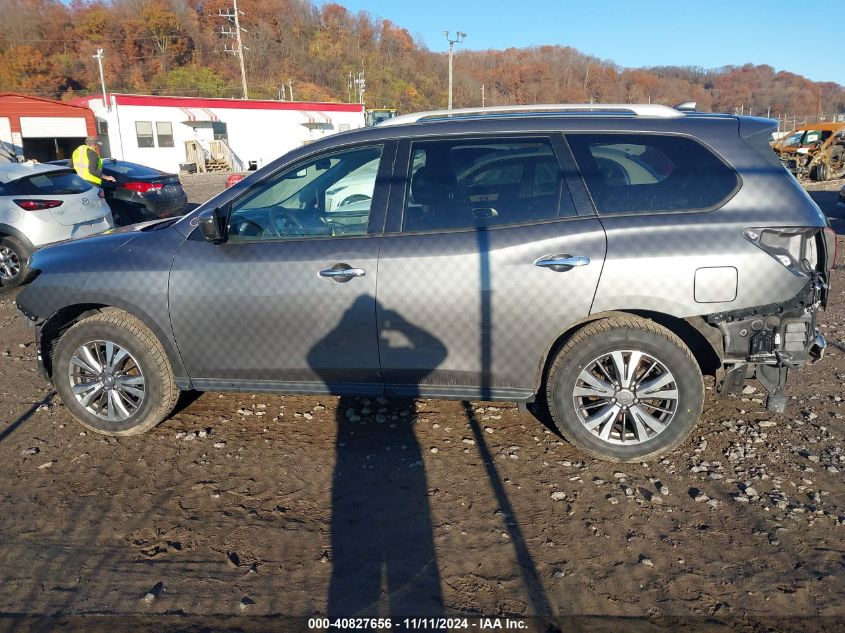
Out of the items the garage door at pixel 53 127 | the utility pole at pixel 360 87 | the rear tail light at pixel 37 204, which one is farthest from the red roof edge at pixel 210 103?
the rear tail light at pixel 37 204

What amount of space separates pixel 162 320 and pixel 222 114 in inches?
1504

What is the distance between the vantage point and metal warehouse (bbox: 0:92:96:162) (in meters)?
33.4

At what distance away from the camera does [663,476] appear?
3676 mm

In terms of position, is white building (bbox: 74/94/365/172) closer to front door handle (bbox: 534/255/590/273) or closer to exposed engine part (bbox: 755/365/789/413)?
front door handle (bbox: 534/255/590/273)

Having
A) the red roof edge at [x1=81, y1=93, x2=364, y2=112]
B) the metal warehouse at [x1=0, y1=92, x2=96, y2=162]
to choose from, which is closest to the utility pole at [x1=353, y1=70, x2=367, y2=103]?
the red roof edge at [x1=81, y1=93, x2=364, y2=112]

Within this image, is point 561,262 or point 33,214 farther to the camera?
point 33,214

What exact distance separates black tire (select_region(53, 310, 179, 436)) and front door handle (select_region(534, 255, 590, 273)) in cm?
245

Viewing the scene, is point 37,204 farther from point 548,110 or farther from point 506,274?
point 506,274

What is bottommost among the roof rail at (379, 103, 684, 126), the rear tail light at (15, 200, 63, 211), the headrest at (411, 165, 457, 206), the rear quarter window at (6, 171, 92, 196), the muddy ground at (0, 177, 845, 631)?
the muddy ground at (0, 177, 845, 631)

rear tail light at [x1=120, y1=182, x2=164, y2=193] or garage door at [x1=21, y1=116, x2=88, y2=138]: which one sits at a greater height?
garage door at [x1=21, y1=116, x2=88, y2=138]

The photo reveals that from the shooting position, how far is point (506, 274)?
362cm

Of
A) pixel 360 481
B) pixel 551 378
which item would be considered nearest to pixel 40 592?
pixel 360 481

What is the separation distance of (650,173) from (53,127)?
38.7 m

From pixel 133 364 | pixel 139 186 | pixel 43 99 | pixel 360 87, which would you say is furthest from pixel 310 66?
pixel 133 364
